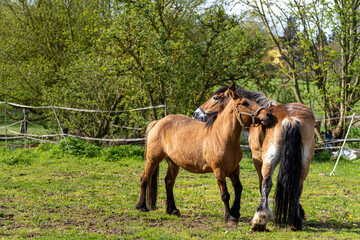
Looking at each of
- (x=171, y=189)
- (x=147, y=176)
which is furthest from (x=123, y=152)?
(x=171, y=189)

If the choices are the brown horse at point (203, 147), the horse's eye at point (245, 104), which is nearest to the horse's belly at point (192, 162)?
the brown horse at point (203, 147)

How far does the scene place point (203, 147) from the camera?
5762 millimetres

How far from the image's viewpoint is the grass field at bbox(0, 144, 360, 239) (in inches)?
201

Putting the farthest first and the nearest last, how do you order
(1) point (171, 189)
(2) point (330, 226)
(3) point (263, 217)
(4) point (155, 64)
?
(4) point (155, 64), (1) point (171, 189), (2) point (330, 226), (3) point (263, 217)

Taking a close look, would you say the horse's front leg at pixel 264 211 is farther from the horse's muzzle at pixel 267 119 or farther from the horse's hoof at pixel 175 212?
the horse's hoof at pixel 175 212

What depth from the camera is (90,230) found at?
526 cm

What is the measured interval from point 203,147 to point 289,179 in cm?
131

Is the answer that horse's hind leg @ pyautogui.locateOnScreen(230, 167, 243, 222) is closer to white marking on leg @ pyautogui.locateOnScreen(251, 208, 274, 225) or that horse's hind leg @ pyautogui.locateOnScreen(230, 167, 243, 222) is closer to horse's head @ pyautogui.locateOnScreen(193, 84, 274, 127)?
white marking on leg @ pyautogui.locateOnScreen(251, 208, 274, 225)

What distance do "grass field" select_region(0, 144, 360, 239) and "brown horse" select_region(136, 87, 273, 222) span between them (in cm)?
39

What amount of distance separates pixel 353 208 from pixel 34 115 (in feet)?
50.7

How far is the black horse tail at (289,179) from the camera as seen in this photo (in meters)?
5.04

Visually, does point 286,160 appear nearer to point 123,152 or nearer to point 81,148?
point 123,152

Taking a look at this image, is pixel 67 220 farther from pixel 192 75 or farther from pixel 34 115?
pixel 34 115

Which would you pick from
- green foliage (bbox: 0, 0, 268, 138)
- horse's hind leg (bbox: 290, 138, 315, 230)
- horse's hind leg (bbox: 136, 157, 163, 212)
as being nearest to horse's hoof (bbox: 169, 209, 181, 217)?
horse's hind leg (bbox: 136, 157, 163, 212)
